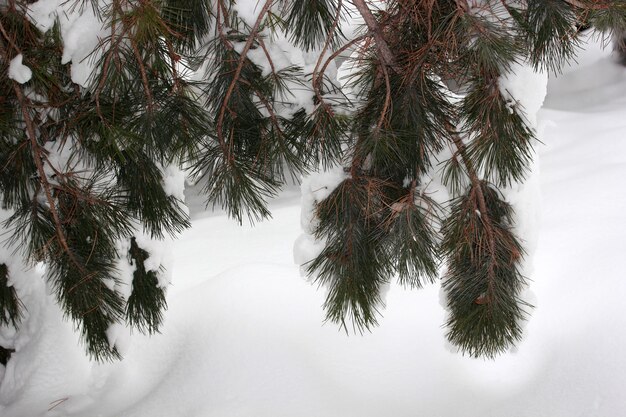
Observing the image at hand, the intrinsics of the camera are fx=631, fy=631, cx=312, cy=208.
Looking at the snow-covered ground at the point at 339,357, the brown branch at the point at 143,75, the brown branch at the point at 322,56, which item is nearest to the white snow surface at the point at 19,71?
the brown branch at the point at 143,75

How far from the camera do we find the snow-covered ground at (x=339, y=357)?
2.17 m

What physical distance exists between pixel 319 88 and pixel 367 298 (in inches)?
20.2

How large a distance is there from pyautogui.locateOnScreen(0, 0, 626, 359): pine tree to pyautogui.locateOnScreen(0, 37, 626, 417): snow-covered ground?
792 mm

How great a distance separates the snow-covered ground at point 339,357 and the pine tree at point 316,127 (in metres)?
0.79

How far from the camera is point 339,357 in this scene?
2426 mm

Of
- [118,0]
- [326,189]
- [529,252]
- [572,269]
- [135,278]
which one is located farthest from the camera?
[572,269]

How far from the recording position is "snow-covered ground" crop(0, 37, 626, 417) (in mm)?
2170

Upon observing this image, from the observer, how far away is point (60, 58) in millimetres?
1490

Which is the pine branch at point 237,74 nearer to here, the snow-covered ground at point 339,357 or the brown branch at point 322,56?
the brown branch at point 322,56

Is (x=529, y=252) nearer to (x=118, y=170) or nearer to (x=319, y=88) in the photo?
(x=319, y=88)

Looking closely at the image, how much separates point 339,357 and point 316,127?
1346 mm

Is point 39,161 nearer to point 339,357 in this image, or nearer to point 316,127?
point 316,127

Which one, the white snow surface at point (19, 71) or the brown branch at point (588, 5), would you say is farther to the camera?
the white snow surface at point (19, 71)

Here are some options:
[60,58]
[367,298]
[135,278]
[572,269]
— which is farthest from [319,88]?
[572,269]
